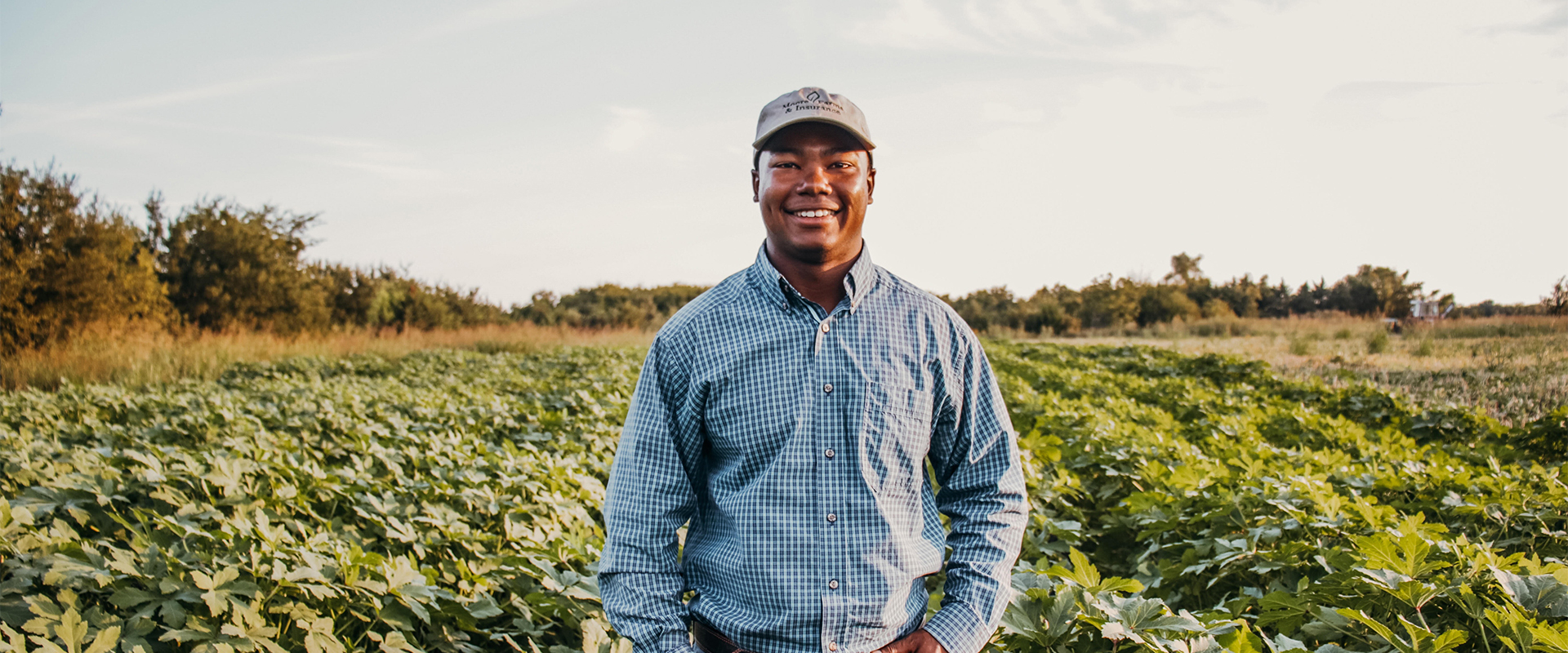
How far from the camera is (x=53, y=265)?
1573 centimetres

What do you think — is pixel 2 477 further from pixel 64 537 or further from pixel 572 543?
pixel 572 543

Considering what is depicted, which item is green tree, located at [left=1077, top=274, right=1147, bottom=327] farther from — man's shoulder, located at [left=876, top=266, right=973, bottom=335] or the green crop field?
man's shoulder, located at [left=876, top=266, right=973, bottom=335]

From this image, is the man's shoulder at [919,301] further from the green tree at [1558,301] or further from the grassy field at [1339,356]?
the green tree at [1558,301]

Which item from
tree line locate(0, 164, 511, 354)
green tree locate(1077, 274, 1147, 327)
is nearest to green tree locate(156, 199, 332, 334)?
tree line locate(0, 164, 511, 354)

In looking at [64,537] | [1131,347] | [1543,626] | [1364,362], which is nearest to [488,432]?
[64,537]

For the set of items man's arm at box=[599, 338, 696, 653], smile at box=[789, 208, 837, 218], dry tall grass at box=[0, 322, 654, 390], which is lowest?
dry tall grass at box=[0, 322, 654, 390]

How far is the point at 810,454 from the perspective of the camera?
1.64 metres

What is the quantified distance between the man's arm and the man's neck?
31 cm

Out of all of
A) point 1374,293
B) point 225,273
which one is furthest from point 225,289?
point 1374,293

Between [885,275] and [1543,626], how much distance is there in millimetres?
1611

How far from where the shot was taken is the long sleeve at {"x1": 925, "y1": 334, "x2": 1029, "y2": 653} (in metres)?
1.69

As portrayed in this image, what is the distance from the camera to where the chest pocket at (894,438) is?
1681mm

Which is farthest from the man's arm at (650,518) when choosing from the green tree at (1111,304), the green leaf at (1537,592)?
the green tree at (1111,304)

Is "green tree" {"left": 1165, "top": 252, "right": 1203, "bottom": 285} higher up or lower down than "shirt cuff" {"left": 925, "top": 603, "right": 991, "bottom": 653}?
higher up
